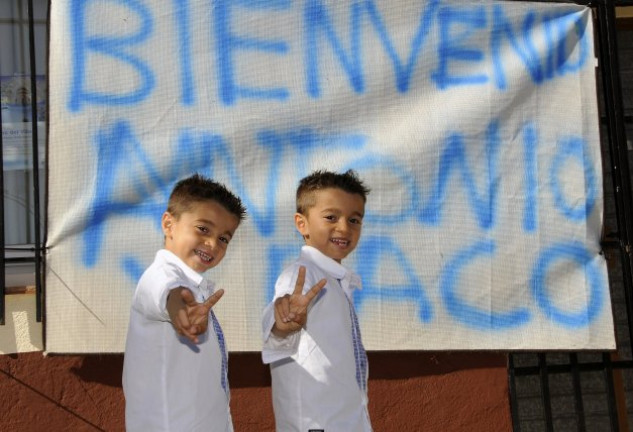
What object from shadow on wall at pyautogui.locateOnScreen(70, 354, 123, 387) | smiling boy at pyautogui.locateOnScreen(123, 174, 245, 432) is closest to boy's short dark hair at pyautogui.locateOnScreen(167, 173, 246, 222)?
smiling boy at pyautogui.locateOnScreen(123, 174, 245, 432)

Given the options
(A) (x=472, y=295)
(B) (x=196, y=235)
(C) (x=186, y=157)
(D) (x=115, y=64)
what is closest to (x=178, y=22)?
(D) (x=115, y=64)

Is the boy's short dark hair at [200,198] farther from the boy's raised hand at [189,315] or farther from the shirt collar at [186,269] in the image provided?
the boy's raised hand at [189,315]

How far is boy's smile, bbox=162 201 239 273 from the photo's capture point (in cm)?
297

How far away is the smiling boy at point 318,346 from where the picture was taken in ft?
9.37

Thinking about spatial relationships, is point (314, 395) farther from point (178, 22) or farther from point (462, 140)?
point (178, 22)

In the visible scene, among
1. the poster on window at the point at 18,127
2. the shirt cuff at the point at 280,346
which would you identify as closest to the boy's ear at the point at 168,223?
the shirt cuff at the point at 280,346

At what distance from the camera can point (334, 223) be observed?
10.5 ft

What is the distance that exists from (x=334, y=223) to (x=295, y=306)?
56 centimetres

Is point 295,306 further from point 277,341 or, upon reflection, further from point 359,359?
point 359,359

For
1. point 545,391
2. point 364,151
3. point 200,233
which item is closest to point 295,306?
point 200,233

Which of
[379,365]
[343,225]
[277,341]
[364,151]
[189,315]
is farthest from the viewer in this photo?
[379,365]

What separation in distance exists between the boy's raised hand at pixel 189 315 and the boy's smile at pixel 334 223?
72 cm

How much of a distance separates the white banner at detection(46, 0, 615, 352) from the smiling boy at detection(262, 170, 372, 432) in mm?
732

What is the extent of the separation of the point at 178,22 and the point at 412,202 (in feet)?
4.51
